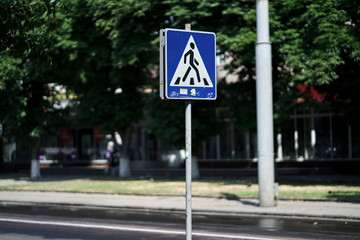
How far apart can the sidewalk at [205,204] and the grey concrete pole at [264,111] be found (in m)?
0.64

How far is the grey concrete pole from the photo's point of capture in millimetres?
15336

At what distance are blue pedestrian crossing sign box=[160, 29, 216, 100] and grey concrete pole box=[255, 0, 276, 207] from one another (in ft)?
31.0

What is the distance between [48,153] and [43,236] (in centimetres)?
3464

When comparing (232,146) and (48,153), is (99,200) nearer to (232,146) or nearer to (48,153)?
(232,146)

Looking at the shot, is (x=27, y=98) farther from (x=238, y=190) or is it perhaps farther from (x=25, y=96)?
(x=238, y=190)

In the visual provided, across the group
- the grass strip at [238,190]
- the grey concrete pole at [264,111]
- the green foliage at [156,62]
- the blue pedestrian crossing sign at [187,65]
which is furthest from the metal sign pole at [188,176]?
the grass strip at [238,190]

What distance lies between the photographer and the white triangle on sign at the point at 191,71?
5883mm

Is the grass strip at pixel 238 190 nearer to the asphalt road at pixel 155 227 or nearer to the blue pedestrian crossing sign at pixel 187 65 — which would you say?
the asphalt road at pixel 155 227

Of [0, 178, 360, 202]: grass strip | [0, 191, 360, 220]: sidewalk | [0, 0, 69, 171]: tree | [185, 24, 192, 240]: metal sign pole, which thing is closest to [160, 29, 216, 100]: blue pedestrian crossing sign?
[185, 24, 192, 240]: metal sign pole

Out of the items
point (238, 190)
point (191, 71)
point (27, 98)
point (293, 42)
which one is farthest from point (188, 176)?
point (27, 98)

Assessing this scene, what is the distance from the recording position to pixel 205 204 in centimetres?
1702

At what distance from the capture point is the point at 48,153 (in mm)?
44719

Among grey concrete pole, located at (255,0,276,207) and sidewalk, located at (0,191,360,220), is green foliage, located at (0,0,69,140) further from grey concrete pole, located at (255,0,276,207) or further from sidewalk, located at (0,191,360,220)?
grey concrete pole, located at (255,0,276,207)

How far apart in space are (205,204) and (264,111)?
3.53 m
